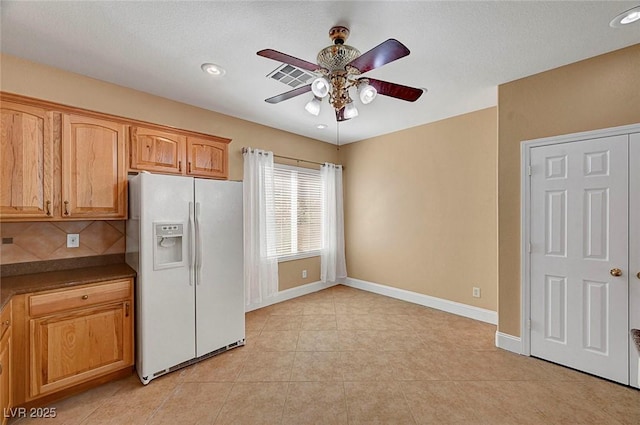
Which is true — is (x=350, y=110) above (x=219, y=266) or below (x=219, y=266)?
above

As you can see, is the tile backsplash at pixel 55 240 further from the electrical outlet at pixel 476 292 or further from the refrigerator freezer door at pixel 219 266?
the electrical outlet at pixel 476 292

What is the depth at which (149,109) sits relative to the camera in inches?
117

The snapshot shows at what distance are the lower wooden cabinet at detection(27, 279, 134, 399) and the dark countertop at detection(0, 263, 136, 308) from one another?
0.05 meters

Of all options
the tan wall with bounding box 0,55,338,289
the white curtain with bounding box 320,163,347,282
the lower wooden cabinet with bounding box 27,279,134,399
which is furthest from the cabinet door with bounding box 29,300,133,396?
the white curtain with bounding box 320,163,347,282

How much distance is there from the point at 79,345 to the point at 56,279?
1.81ft

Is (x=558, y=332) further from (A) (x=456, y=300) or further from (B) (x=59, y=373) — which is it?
(B) (x=59, y=373)

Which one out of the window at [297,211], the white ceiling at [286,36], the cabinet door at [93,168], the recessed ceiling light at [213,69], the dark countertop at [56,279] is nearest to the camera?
the white ceiling at [286,36]

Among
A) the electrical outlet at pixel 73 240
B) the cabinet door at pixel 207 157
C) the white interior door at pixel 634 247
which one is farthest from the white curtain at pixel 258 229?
the white interior door at pixel 634 247

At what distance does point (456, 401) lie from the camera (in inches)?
80.7

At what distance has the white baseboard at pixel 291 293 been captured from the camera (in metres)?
3.98

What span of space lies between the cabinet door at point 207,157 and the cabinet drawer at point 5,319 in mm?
1704

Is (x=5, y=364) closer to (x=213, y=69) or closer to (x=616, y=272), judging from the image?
(x=213, y=69)

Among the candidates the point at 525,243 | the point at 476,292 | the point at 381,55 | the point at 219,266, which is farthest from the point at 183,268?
the point at 476,292

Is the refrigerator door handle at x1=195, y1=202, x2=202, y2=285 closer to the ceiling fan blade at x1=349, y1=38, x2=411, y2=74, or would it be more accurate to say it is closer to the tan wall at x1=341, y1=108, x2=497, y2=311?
the ceiling fan blade at x1=349, y1=38, x2=411, y2=74
